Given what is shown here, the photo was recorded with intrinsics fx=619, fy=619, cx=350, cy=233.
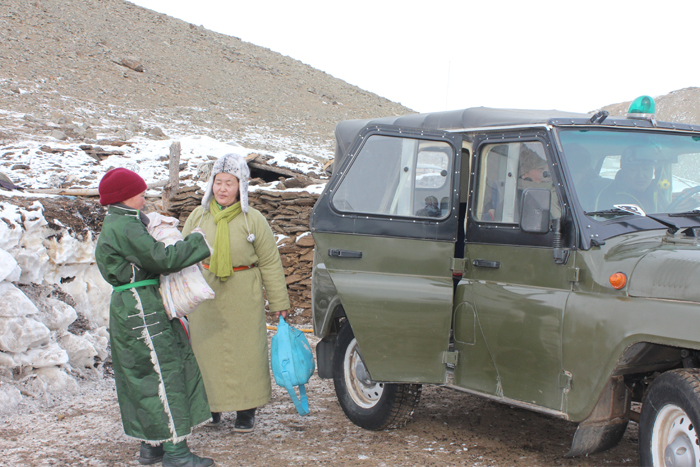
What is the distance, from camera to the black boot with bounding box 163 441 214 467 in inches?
143

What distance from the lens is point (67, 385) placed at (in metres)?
5.12

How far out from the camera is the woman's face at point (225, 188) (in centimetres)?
422

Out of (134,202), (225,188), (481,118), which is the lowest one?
(134,202)

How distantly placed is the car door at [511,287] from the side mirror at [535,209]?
0.13 meters

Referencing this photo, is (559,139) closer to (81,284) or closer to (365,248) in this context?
(365,248)

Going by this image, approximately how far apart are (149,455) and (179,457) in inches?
11.3

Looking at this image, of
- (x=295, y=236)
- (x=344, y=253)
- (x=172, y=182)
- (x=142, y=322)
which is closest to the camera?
(x=142, y=322)

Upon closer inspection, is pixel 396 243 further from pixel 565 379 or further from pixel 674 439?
pixel 674 439

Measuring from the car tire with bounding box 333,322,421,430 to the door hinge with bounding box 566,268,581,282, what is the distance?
1540 millimetres

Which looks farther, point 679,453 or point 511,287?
point 511,287

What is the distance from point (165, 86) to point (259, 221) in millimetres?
41464

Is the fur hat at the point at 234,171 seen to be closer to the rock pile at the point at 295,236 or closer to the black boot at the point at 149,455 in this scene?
the black boot at the point at 149,455

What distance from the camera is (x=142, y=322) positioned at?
11.5ft

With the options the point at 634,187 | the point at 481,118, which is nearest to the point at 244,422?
the point at 481,118
